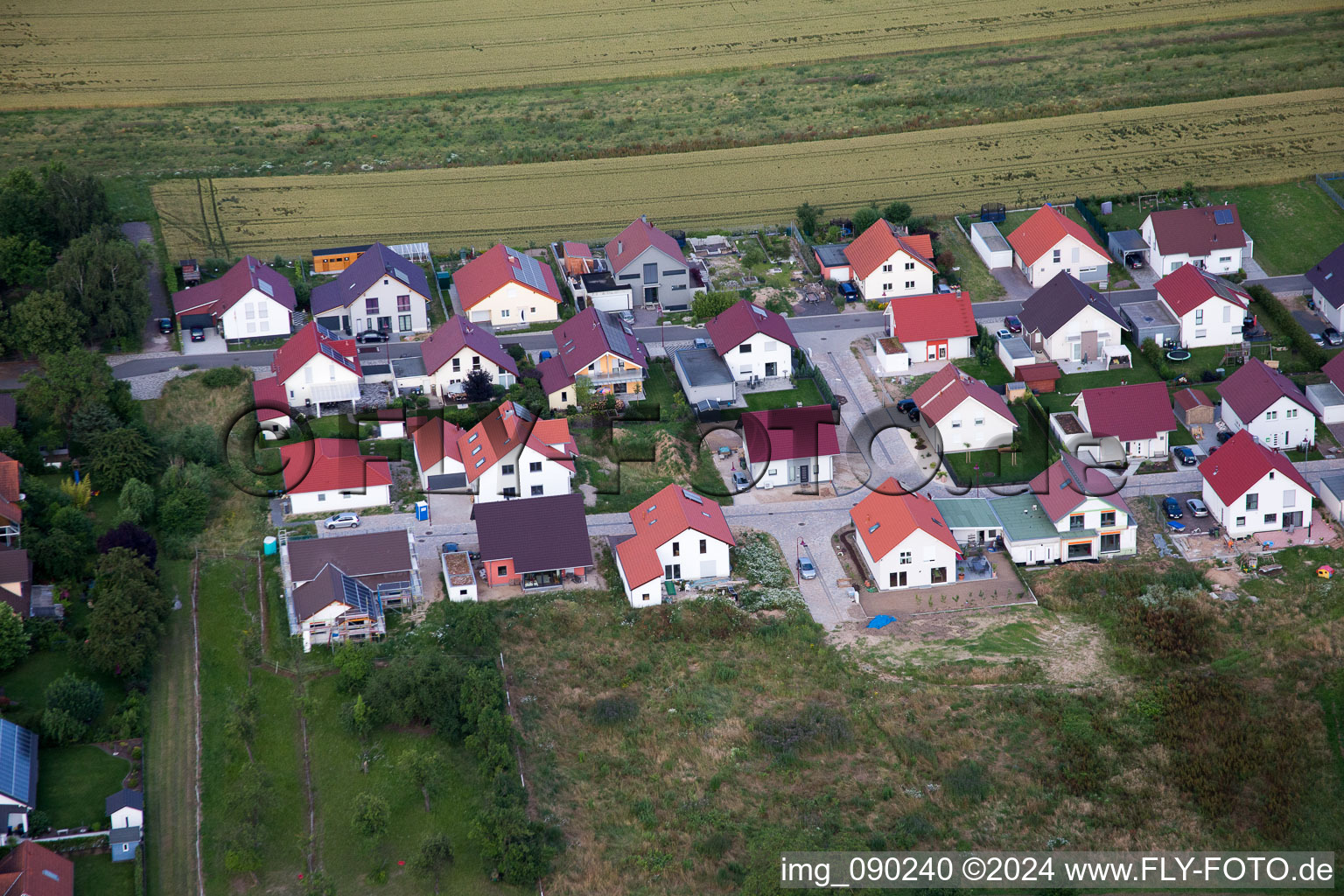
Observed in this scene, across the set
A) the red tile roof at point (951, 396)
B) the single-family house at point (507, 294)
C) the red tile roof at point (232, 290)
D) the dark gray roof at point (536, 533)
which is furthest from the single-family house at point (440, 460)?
the red tile roof at point (951, 396)

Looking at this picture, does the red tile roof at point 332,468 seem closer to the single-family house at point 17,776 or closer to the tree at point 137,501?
the tree at point 137,501

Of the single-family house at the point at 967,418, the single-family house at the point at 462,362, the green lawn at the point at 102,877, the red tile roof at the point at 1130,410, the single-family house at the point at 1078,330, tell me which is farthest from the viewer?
the single-family house at the point at 1078,330

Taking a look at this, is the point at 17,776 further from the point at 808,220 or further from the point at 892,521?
the point at 808,220

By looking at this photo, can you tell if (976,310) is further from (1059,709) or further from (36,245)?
(36,245)

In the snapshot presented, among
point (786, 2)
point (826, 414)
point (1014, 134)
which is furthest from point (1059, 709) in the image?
point (786, 2)

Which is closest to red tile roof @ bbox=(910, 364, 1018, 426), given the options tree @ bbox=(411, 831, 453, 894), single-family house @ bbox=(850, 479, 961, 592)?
single-family house @ bbox=(850, 479, 961, 592)

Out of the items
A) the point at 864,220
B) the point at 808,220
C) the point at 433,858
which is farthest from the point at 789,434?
the point at 433,858
